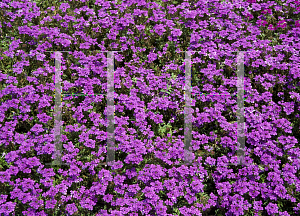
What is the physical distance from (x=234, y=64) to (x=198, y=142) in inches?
94.9

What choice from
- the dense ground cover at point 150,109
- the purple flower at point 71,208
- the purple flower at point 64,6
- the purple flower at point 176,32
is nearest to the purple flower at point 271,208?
the dense ground cover at point 150,109

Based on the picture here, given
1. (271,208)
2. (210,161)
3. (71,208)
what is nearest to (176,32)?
(210,161)

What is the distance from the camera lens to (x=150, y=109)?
23.9 ft

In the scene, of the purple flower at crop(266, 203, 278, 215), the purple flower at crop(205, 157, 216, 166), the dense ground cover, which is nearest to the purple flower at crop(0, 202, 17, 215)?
the dense ground cover

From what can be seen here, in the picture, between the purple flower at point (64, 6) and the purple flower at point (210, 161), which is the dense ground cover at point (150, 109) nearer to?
the purple flower at point (210, 161)

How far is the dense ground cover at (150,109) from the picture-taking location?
6211 mm

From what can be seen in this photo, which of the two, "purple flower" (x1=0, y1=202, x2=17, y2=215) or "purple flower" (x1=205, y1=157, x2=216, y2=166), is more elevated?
"purple flower" (x1=205, y1=157, x2=216, y2=166)

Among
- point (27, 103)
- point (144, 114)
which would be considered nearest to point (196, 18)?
point (144, 114)

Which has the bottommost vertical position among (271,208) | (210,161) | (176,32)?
(271,208)

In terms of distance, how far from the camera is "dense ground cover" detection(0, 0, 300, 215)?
6211mm

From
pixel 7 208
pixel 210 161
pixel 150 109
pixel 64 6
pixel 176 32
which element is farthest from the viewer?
pixel 64 6

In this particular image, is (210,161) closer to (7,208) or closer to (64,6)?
(7,208)

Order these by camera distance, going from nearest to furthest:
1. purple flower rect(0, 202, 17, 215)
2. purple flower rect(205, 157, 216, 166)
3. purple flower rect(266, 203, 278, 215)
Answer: purple flower rect(0, 202, 17, 215)
purple flower rect(266, 203, 278, 215)
purple flower rect(205, 157, 216, 166)

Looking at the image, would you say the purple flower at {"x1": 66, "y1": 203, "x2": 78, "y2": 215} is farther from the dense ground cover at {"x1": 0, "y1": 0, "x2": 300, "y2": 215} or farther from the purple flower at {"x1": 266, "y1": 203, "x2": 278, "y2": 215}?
the purple flower at {"x1": 266, "y1": 203, "x2": 278, "y2": 215}
